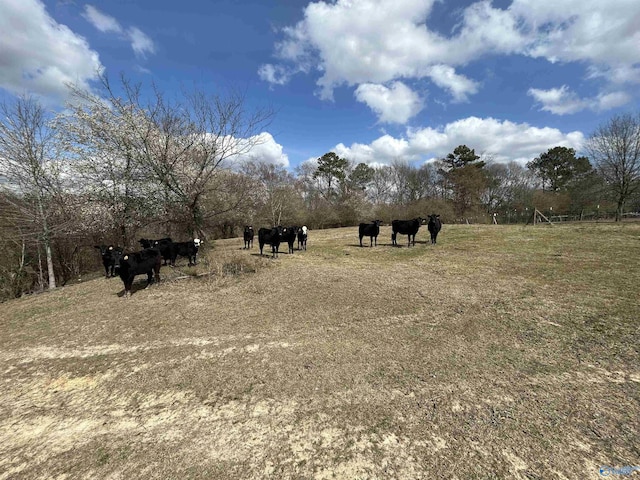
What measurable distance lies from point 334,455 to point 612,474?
8.36 ft

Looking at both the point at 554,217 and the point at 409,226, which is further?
the point at 554,217

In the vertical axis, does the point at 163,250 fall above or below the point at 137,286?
above

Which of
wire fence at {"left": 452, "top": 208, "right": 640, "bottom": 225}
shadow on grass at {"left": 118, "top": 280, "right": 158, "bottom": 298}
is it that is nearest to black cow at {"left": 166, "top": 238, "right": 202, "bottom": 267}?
shadow on grass at {"left": 118, "top": 280, "right": 158, "bottom": 298}

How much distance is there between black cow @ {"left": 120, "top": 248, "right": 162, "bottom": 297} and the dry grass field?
96 cm

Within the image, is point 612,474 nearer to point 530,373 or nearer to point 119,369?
point 530,373

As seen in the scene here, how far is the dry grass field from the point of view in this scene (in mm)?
2727

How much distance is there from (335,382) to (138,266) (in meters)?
8.39

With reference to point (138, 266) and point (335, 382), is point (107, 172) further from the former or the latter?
point (335, 382)

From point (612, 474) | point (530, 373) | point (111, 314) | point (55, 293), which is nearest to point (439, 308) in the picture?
point (530, 373)

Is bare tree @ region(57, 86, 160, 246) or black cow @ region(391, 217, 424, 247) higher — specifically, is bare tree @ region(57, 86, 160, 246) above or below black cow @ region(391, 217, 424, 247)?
above

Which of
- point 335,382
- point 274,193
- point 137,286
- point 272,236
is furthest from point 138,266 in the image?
point 274,193

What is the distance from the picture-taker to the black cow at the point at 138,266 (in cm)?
874

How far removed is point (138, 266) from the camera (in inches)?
358

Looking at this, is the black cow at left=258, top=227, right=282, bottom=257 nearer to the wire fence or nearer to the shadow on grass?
the shadow on grass
